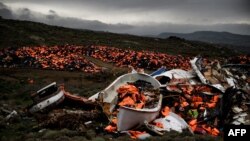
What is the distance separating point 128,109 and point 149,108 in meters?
2.71

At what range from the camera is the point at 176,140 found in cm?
1099

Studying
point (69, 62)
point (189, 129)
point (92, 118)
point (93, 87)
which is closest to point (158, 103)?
point (189, 129)

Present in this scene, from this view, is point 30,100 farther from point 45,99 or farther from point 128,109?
point 128,109

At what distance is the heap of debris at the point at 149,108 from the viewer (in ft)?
40.1

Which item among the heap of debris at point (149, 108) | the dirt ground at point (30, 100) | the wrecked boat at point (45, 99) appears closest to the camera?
the dirt ground at point (30, 100)

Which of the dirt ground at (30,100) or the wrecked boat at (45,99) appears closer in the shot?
the dirt ground at (30,100)

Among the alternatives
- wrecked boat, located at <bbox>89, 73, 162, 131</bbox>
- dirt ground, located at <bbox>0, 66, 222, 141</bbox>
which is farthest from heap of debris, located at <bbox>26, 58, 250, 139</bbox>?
dirt ground, located at <bbox>0, 66, 222, 141</bbox>

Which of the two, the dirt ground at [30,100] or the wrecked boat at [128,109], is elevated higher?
the wrecked boat at [128,109]

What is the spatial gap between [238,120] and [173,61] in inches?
986

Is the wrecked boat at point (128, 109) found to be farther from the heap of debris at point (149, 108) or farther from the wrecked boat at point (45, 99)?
the wrecked boat at point (45, 99)

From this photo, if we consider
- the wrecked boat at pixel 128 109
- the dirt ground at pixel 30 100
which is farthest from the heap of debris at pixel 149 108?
the dirt ground at pixel 30 100

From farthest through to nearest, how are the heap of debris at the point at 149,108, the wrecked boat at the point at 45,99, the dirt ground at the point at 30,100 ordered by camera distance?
the wrecked boat at the point at 45,99 → the heap of debris at the point at 149,108 → the dirt ground at the point at 30,100

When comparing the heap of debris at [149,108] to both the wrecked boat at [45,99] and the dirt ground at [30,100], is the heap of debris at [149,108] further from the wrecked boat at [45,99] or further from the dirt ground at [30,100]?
the dirt ground at [30,100]

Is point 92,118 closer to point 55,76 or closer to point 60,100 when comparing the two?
point 60,100
